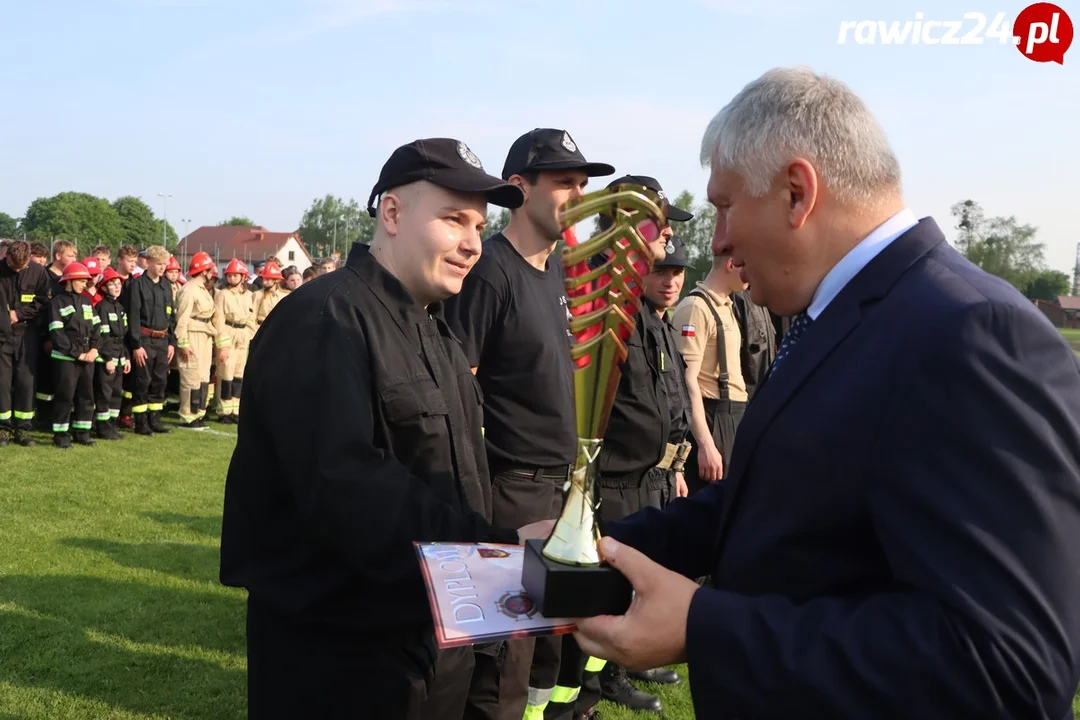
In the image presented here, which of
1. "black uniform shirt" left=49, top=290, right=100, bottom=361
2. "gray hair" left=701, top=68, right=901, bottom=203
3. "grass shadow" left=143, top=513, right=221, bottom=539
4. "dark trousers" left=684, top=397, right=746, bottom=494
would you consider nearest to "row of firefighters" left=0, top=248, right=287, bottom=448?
"black uniform shirt" left=49, top=290, right=100, bottom=361

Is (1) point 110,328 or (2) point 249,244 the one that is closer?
(1) point 110,328

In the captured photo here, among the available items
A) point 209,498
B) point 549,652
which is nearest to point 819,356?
point 549,652

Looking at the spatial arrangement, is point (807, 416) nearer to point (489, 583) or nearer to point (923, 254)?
point (923, 254)

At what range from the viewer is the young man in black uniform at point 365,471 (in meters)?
2.14

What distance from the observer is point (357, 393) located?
221cm

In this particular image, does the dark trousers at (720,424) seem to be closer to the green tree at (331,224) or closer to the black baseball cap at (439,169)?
the black baseball cap at (439,169)

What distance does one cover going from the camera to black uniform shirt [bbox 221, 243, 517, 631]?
2119mm

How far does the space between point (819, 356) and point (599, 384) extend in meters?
0.45

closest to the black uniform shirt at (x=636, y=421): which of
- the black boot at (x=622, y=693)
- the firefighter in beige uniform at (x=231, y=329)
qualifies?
the black boot at (x=622, y=693)

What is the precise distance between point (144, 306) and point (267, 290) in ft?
9.82

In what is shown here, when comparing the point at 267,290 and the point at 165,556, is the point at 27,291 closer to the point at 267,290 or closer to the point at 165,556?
the point at 267,290

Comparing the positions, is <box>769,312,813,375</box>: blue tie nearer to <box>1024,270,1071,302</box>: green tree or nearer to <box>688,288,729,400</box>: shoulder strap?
<box>688,288,729,400</box>: shoulder strap

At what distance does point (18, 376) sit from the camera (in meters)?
10.8

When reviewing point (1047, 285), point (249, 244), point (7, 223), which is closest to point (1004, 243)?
point (1047, 285)
